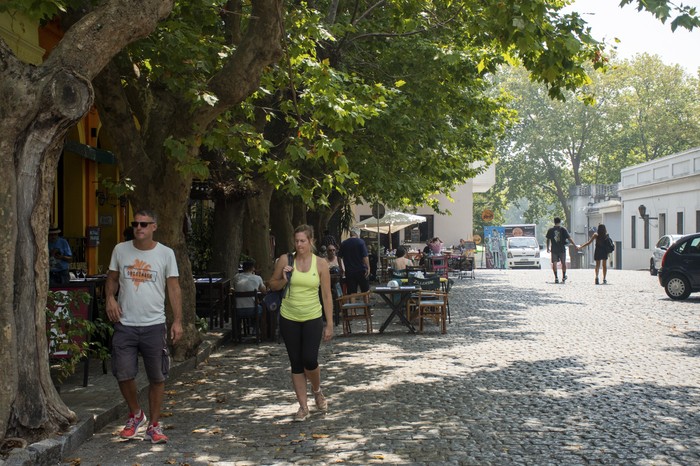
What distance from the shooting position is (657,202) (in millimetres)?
50875

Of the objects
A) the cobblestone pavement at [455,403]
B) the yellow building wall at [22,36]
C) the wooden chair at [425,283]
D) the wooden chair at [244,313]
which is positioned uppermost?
the yellow building wall at [22,36]

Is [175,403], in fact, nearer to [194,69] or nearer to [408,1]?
[194,69]

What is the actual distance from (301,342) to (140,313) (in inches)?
63.0

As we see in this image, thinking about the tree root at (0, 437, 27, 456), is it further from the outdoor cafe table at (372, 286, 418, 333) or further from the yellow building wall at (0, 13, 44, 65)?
the outdoor cafe table at (372, 286, 418, 333)

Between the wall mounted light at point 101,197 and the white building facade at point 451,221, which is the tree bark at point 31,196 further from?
the white building facade at point 451,221


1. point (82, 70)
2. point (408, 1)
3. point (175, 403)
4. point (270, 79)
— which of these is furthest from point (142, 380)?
point (408, 1)

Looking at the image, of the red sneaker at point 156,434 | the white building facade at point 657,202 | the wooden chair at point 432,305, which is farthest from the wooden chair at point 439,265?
the red sneaker at point 156,434

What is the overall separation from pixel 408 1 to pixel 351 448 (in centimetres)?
1270

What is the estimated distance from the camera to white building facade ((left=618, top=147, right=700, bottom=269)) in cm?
4481

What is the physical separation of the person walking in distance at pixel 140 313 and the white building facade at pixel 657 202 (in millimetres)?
39633

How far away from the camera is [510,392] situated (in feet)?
31.2

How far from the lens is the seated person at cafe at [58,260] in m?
13.8

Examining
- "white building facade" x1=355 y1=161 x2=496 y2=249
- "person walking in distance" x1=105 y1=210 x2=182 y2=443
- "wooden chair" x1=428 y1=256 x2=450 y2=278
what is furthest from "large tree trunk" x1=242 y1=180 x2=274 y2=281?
"white building facade" x1=355 y1=161 x2=496 y2=249

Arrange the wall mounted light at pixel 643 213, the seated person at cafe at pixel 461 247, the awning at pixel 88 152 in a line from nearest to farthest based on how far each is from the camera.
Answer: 1. the awning at pixel 88 152
2. the seated person at cafe at pixel 461 247
3. the wall mounted light at pixel 643 213
